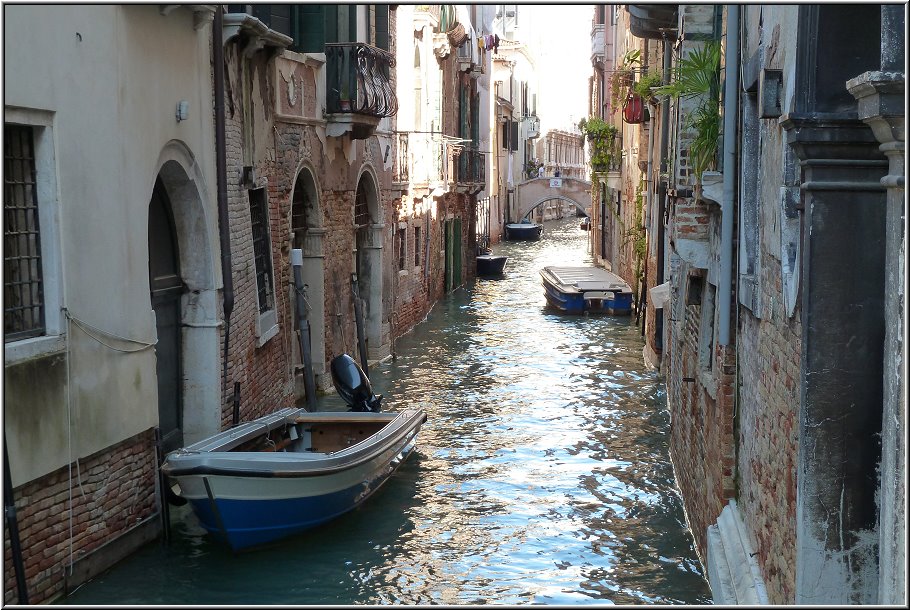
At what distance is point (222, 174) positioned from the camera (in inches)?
362

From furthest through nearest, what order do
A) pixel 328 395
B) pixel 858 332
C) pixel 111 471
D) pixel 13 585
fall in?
pixel 328 395
pixel 111 471
pixel 13 585
pixel 858 332

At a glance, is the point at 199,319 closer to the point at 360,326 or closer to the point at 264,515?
the point at 264,515

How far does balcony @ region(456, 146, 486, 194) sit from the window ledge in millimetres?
19937

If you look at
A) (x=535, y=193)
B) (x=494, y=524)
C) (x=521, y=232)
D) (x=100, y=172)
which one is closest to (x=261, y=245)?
(x=494, y=524)

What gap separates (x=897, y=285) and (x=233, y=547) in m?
5.24

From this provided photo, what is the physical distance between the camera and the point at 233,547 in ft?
→ 24.6

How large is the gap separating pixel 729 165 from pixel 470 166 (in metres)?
22.3

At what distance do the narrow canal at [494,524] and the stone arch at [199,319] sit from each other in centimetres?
96

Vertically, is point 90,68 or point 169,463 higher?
point 90,68

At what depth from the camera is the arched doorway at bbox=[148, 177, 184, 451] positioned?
8539mm

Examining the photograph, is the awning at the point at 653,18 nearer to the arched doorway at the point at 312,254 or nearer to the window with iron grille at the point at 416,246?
the arched doorway at the point at 312,254

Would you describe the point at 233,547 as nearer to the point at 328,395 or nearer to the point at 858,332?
the point at 858,332

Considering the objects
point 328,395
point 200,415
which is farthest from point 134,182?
point 328,395

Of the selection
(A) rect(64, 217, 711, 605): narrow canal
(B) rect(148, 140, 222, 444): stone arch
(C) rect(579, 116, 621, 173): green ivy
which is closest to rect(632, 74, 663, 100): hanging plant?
(A) rect(64, 217, 711, 605): narrow canal
